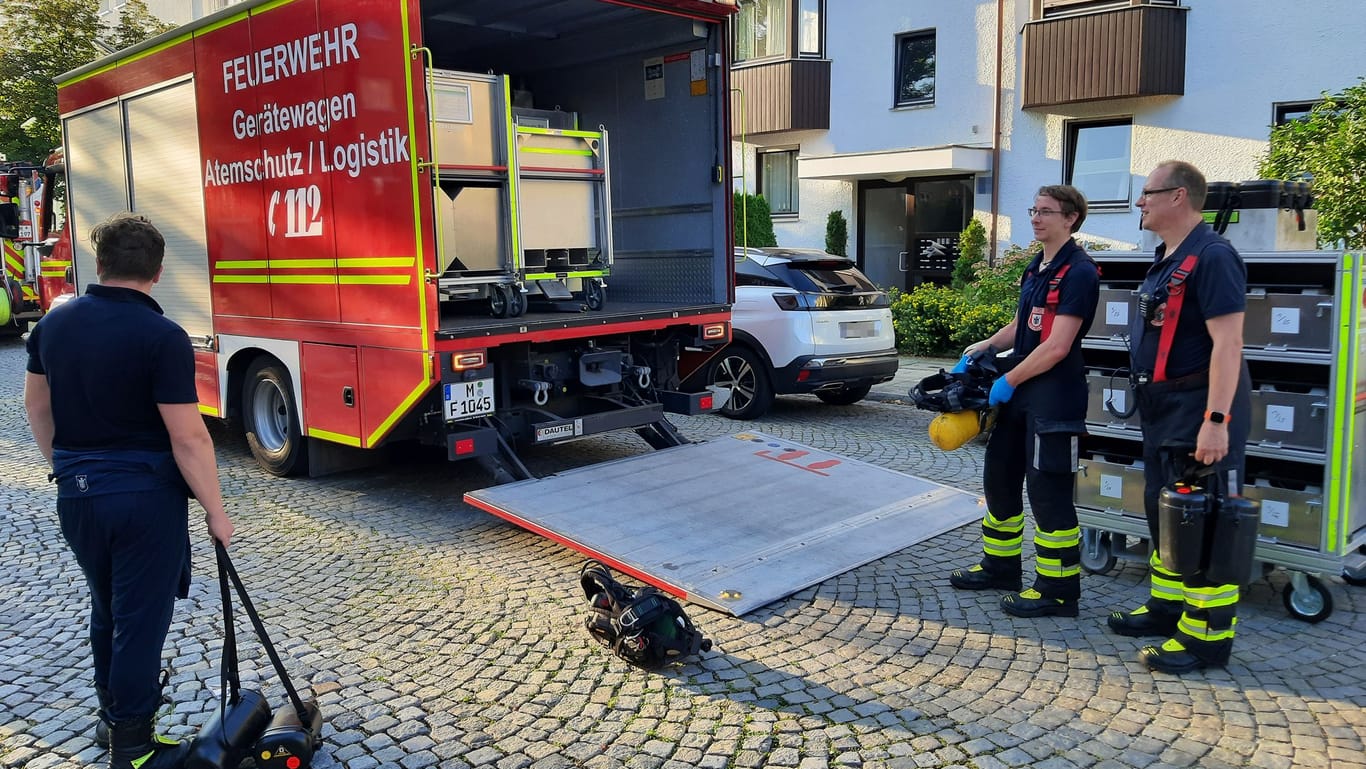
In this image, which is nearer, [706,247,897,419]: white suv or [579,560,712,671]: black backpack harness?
[579,560,712,671]: black backpack harness

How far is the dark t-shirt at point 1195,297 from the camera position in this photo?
379 centimetres

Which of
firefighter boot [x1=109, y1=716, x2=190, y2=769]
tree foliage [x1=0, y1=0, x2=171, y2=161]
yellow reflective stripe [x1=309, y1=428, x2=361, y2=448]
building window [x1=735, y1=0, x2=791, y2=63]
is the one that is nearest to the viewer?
firefighter boot [x1=109, y1=716, x2=190, y2=769]

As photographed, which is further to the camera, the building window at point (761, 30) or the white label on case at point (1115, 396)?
the building window at point (761, 30)

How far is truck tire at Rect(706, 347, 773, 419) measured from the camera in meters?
9.40

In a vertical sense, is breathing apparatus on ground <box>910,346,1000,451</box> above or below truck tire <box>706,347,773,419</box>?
above

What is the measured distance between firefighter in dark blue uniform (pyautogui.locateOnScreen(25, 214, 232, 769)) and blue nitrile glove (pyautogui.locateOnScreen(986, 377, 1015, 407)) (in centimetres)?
314

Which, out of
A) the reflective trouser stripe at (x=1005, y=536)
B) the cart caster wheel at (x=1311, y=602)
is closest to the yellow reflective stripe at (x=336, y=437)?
the reflective trouser stripe at (x=1005, y=536)

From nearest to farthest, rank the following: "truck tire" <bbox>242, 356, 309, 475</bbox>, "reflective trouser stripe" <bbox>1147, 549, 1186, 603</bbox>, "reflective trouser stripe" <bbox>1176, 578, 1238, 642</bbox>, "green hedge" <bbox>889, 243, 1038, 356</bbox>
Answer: "reflective trouser stripe" <bbox>1176, 578, 1238, 642</bbox>
"reflective trouser stripe" <bbox>1147, 549, 1186, 603</bbox>
"truck tire" <bbox>242, 356, 309, 475</bbox>
"green hedge" <bbox>889, 243, 1038, 356</bbox>

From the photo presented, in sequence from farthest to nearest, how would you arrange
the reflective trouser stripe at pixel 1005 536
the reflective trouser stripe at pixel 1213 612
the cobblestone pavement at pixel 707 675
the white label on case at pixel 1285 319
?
the reflective trouser stripe at pixel 1005 536 → the white label on case at pixel 1285 319 → the reflective trouser stripe at pixel 1213 612 → the cobblestone pavement at pixel 707 675

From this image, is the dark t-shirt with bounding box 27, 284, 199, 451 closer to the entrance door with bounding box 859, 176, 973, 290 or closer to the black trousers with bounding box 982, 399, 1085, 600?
the black trousers with bounding box 982, 399, 1085, 600

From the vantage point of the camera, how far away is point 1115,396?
4.90 m

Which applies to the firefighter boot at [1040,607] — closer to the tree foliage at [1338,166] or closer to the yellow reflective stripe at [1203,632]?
the yellow reflective stripe at [1203,632]

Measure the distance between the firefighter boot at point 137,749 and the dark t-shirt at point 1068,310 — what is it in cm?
354

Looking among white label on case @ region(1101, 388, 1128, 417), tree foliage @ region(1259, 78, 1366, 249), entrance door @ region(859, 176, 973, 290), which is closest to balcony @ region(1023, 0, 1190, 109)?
entrance door @ region(859, 176, 973, 290)
